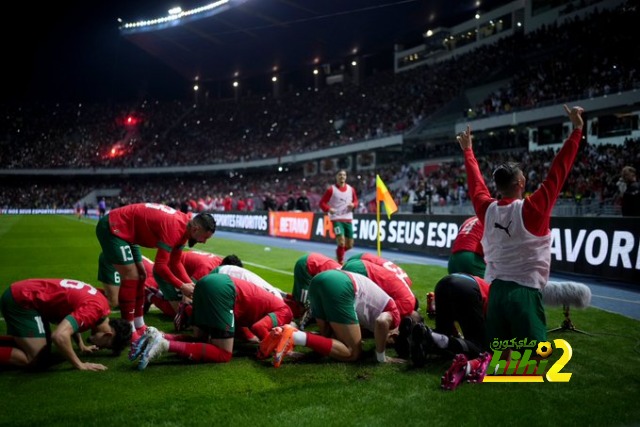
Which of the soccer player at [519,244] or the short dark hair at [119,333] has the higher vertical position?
the soccer player at [519,244]

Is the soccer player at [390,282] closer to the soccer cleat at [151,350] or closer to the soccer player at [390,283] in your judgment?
the soccer player at [390,283]

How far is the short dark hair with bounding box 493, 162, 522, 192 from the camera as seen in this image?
382cm

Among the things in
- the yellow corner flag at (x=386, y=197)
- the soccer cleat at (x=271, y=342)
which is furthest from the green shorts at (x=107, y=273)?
the yellow corner flag at (x=386, y=197)

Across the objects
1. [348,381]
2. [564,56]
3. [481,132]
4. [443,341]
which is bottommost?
[348,381]

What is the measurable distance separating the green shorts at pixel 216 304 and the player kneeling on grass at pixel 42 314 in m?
0.90

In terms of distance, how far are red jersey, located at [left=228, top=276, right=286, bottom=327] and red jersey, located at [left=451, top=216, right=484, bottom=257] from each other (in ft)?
7.69

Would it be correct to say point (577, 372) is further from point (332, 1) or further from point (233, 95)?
point (233, 95)

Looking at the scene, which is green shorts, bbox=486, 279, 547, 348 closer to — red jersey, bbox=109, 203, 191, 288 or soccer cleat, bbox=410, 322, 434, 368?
soccer cleat, bbox=410, 322, 434, 368

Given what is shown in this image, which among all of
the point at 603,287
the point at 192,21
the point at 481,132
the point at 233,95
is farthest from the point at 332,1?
the point at 233,95

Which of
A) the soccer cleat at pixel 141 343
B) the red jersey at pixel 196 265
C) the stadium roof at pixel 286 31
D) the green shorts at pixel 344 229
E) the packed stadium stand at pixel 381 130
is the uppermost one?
the stadium roof at pixel 286 31

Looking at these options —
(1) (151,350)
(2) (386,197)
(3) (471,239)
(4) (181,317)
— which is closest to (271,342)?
(1) (151,350)

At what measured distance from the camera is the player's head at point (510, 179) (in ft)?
12.5

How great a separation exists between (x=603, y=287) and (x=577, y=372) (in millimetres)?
5546

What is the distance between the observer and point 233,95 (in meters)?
67.7
